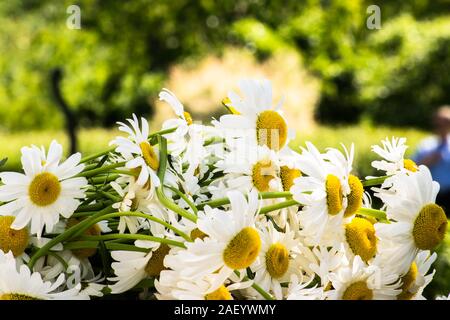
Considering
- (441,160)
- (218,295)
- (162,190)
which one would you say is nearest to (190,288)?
(218,295)

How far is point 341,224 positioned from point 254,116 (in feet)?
0.55

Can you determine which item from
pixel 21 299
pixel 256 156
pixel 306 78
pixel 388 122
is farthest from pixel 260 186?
pixel 388 122

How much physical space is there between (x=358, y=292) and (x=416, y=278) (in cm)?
11

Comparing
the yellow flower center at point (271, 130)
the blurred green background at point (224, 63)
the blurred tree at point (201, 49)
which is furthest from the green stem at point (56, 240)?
the blurred tree at point (201, 49)

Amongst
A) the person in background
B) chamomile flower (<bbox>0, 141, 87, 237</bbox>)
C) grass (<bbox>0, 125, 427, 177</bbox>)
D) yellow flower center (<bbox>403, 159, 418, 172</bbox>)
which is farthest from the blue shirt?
chamomile flower (<bbox>0, 141, 87, 237</bbox>)

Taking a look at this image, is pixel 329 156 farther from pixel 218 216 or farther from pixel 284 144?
pixel 218 216

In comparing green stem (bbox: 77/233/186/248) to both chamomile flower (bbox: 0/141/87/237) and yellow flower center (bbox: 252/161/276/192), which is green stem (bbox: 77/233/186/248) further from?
yellow flower center (bbox: 252/161/276/192)

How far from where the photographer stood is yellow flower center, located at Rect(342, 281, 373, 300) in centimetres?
78

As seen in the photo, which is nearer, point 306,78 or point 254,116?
point 254,116

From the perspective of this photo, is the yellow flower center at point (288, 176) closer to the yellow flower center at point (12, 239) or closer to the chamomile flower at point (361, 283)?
the chamomile flower at point (361, 283)

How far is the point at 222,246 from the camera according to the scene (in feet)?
2.31

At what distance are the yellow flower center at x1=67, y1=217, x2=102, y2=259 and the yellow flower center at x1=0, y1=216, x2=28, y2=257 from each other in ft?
0.18

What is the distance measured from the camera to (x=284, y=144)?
87cm

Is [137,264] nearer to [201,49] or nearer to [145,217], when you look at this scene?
[145,217]
